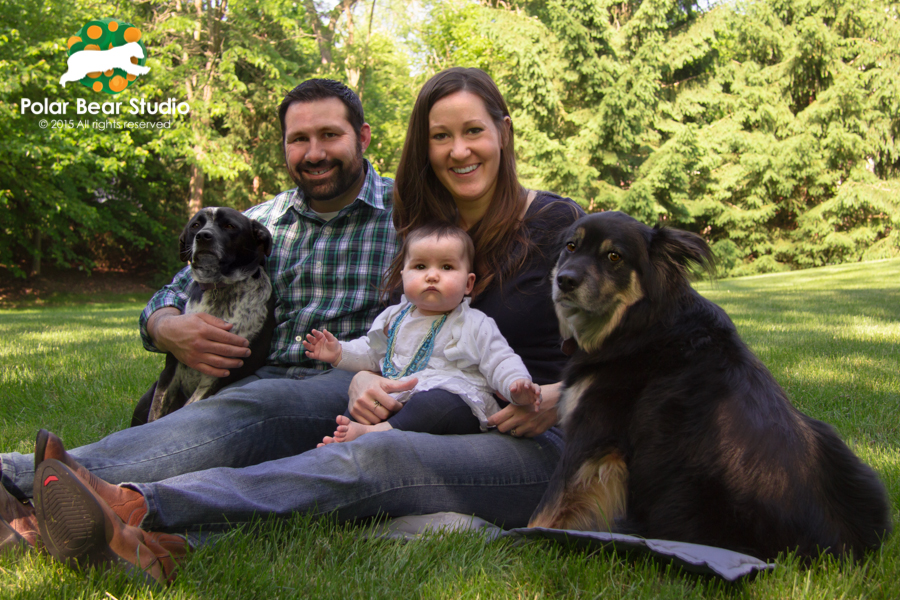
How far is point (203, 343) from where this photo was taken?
11.4 ft

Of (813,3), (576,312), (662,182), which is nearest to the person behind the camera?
(576,312)

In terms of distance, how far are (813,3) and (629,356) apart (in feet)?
93.2

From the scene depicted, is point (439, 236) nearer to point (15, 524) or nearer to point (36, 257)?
point (15, 524)

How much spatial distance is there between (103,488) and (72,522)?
166 millimetres

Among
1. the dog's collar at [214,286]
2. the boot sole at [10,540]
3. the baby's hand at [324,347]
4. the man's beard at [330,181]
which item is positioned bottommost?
the boot sole at [10,540]

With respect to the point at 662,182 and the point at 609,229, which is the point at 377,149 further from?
the point at 609,229

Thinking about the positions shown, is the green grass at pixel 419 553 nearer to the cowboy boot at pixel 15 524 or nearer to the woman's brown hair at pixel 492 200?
the cowboy boot at pixel 15 524

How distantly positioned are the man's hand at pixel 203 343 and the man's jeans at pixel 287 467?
2.36 feet

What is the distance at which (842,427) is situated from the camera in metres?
3.73

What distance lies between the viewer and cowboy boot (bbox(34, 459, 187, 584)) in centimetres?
179

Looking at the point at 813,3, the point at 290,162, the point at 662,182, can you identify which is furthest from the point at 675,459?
the point at 813,3

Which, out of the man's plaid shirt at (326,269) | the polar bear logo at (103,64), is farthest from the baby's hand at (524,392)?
the polar bear logo at (103,64)

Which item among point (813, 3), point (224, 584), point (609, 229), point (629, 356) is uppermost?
point (813, 3)

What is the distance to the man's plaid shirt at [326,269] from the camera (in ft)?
11.7
